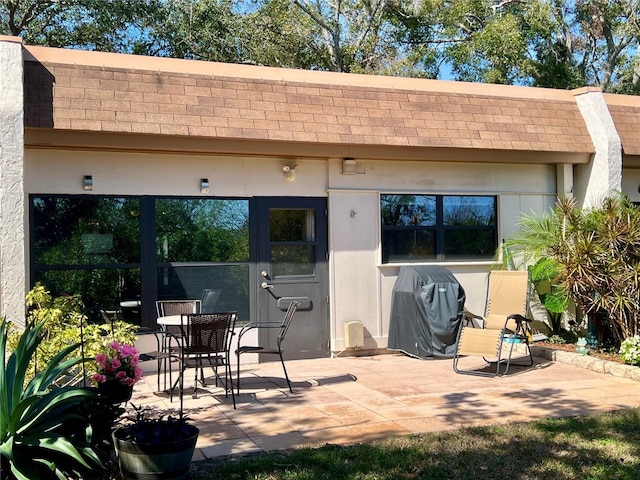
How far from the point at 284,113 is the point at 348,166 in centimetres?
127

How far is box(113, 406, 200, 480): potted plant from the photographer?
3.99 m

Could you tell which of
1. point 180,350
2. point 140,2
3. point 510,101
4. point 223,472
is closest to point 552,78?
point 510,101

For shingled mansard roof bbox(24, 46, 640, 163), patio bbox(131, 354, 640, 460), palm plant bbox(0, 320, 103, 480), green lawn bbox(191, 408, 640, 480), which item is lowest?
patio bbox(131, 354, 640, 460)

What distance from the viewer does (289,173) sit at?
9.01 m

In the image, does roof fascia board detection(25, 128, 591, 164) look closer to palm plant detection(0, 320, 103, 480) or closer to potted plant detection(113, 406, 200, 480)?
palm plant detection(0, 320, 103, 480)

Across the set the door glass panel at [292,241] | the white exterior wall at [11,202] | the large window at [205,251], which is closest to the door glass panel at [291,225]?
the door glass panel at [292,241]

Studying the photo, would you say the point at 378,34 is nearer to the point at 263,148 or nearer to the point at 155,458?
the point at 263,148

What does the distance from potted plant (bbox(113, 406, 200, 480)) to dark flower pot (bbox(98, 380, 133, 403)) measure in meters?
0.27

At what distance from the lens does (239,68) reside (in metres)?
8.77

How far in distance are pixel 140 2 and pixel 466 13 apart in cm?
960

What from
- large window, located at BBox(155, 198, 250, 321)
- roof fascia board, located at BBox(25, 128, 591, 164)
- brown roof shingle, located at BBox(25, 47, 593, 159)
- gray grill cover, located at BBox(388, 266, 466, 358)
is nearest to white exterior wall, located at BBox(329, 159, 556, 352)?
roof fascia board, located at BBox(25, 128, 591, 164)

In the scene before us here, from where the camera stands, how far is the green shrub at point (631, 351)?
7578 mm

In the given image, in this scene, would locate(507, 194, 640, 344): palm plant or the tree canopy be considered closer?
locate(507, 194, 640, 344): palm plant

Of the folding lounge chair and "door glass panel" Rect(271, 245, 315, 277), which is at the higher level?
"door glass panel" Rect(271, 245, 315, 277)
